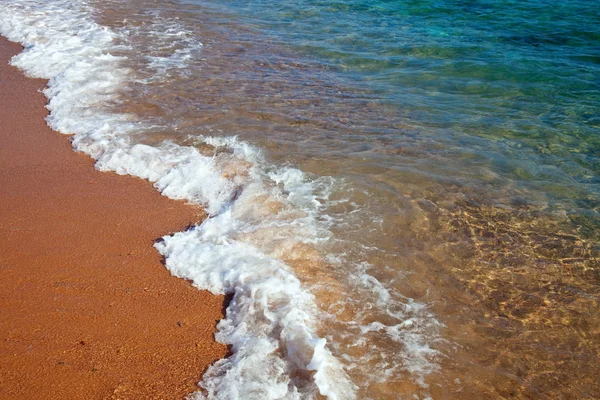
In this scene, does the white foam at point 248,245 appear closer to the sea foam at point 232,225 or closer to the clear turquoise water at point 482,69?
the sea foam at point 232,225

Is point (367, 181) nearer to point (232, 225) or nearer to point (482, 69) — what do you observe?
point (232, 225)

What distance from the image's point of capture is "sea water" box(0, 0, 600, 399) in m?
4.14

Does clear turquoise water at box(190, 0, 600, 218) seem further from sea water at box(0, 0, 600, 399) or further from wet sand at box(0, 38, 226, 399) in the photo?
wet sand at box(0, 38, 226, 399)

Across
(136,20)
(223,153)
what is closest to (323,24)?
(136,20)

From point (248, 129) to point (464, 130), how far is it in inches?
125

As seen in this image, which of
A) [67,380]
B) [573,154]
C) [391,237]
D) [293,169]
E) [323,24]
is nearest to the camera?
[67,380]

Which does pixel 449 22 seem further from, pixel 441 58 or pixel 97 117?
pixel 97 117

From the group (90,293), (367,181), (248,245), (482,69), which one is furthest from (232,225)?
(482,69)

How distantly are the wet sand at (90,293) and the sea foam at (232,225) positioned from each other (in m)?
0.20

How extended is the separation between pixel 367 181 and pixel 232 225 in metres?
1.82

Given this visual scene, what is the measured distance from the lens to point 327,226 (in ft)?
18.3

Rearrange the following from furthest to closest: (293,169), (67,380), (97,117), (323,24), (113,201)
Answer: (323,24)
(97,117)
(293,169)
(113,201)
(67,380)

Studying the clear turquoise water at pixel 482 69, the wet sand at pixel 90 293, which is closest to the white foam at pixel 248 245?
the wet sand at pixel 90 293

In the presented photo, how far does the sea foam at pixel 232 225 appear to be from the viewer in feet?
12.7
